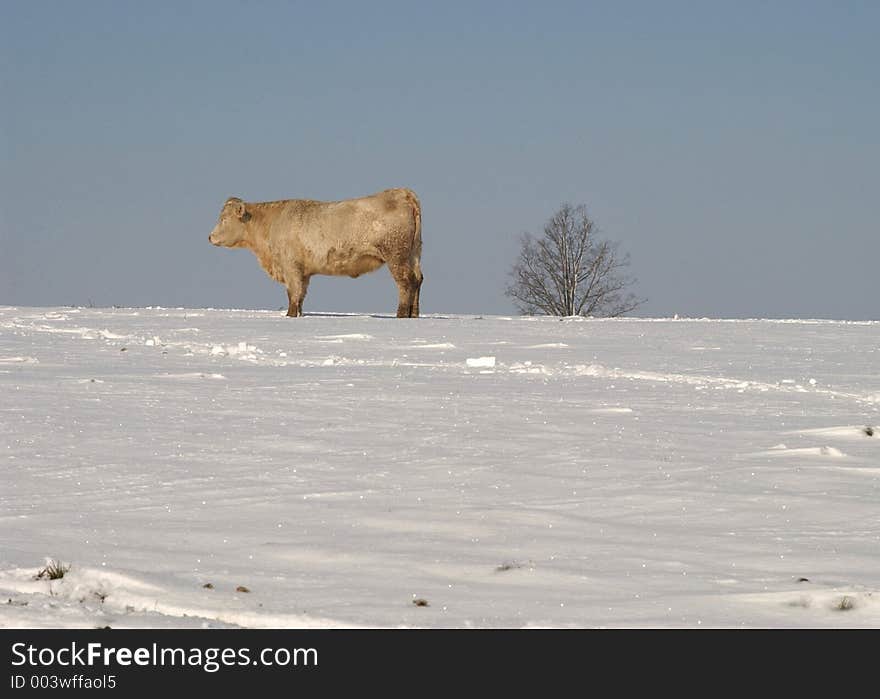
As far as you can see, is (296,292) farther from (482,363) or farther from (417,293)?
(482,363)

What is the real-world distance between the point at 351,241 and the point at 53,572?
18.2 meters

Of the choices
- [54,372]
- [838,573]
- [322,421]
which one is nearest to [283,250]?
[54,372]

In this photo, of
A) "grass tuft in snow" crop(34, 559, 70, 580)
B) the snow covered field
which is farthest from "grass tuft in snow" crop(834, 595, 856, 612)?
"grass tuft in snow" crop(34, 559, 70, 580)

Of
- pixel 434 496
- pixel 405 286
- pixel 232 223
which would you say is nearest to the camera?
pixel 434 496

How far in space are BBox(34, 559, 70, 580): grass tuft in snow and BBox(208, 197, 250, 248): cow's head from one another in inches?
778

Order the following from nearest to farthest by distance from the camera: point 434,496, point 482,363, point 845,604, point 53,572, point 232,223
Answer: point 845,604 < point 53,572 < point 434,496 < point 482,363 < point 232,223

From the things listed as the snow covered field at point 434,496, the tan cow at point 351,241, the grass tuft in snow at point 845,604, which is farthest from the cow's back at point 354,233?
the grass tuft in snow at point 845,604

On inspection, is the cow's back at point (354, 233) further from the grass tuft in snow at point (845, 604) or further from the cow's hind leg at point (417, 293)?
the grass tuft in snow at point (845, 604)

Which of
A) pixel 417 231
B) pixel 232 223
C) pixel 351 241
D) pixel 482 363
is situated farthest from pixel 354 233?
pixel 482 363

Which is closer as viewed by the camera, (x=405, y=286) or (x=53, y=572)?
(x=53, y=572)

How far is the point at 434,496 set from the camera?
633cm

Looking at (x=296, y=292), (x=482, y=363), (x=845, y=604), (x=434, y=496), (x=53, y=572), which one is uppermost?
(x=296, y=292)

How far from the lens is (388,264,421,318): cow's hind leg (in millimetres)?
22609
